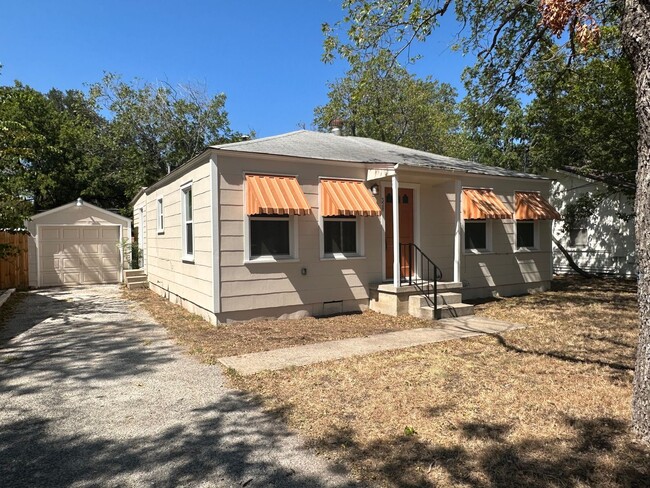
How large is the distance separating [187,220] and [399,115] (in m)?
18.9

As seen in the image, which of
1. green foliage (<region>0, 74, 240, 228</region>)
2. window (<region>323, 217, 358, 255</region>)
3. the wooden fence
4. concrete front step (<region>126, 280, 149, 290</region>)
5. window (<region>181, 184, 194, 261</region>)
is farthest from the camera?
green foliage (<region>0, 74, 240, 228</region>)

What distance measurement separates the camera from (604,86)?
11.4m

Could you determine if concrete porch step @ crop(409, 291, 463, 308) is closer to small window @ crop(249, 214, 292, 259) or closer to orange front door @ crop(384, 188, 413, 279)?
orange front door @ crop(384, 188, 413, 279)

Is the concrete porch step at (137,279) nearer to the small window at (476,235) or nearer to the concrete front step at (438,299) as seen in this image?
the concrete front step at (438,299)

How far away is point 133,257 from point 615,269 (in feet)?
59.0

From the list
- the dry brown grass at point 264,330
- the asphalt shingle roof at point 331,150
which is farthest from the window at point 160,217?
the asphalt shingle roof at point 331,150

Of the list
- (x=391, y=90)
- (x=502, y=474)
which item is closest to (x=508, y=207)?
(x=502, y=474)

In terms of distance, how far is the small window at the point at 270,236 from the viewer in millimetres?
7816

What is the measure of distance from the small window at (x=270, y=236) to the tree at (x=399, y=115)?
17395mm

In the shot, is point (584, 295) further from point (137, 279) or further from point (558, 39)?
point (137, 279)

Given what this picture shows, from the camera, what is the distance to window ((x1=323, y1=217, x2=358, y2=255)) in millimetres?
8555

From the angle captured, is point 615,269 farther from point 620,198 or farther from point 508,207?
point 508,207

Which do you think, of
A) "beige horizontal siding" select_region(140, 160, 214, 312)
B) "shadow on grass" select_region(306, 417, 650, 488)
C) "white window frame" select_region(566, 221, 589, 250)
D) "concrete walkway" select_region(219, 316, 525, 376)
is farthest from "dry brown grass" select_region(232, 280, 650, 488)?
"white window frame" select_region(566, 221, 589, 250)

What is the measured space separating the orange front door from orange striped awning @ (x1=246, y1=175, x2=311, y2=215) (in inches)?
93.0
